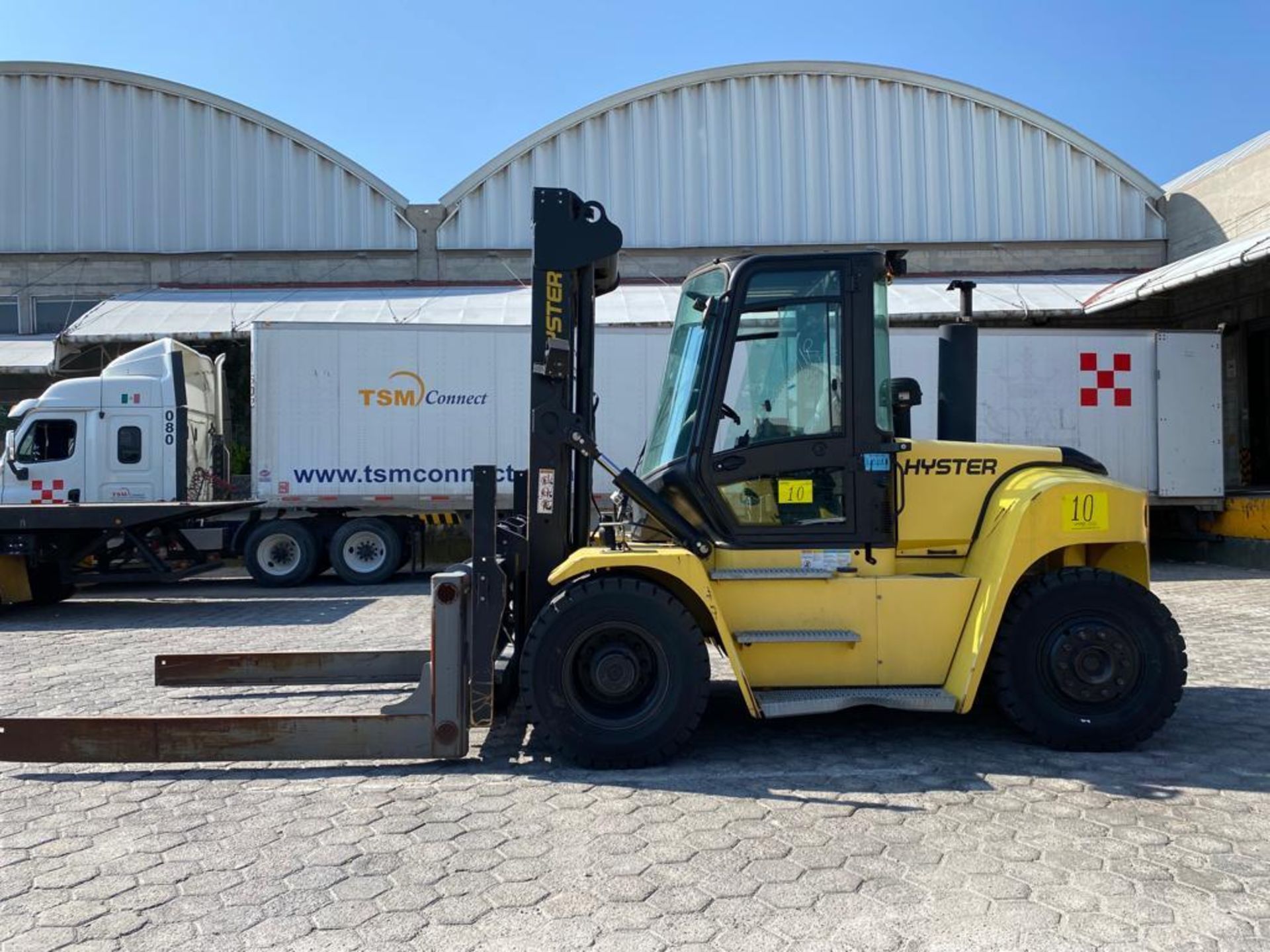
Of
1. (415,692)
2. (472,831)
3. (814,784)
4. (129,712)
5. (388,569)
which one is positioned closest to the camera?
(472,831)

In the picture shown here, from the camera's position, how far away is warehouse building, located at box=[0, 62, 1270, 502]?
21750 mm

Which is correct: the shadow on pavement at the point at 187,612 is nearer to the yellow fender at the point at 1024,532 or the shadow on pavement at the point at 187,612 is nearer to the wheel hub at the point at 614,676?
the wheel hub at the point at 614,676

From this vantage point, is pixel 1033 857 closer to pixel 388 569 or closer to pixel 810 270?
pixel 810 270

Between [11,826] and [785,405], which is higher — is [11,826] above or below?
below

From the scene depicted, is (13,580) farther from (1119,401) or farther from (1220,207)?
(1220,207)

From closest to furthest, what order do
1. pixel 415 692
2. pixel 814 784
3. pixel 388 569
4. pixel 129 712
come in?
pixel 814 784 < pixel 415 692 < pixel 129 712 < pixel 388 569

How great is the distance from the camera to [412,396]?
13781 mm

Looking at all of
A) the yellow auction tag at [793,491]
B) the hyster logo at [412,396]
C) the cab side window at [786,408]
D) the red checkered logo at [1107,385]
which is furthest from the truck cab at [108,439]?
the red checkered logo at [1107,385]

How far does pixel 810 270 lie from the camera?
5.11 meters

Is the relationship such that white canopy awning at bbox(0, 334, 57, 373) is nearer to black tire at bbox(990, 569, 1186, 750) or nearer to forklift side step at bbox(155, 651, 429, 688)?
forklift side step at bbox(155, 651, 429, 688)

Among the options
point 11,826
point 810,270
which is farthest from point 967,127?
point 11,826

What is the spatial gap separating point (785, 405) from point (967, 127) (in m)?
20.3

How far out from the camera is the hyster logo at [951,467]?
5254 millimetres

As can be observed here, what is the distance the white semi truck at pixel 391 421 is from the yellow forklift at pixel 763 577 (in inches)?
337
